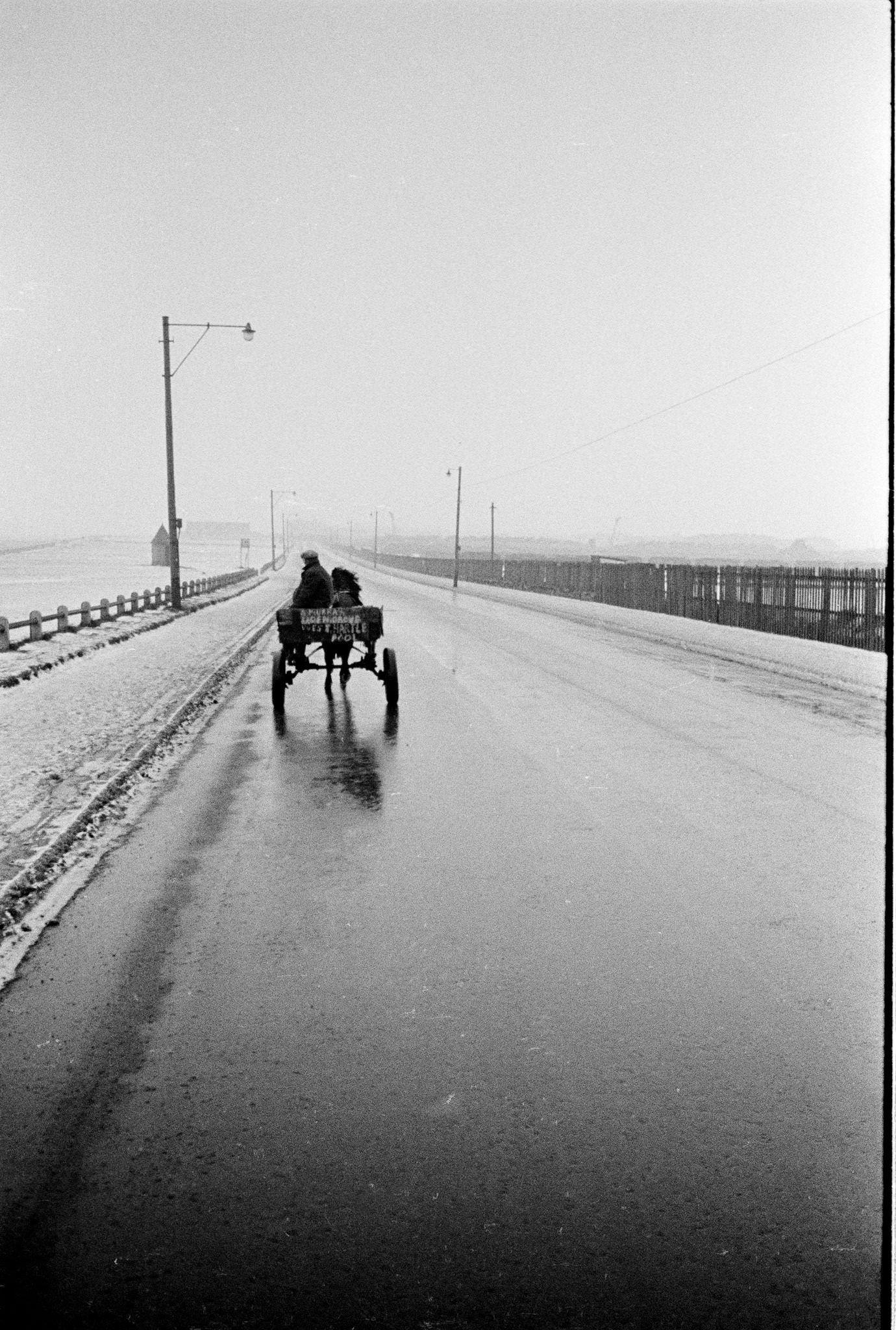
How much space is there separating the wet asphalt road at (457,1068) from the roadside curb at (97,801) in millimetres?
330

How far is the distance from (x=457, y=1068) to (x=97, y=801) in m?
4.75

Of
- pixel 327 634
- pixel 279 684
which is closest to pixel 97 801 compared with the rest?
pixel 279 684

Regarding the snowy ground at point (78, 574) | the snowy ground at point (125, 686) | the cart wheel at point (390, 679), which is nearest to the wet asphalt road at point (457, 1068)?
the snowy ground at point (125, 686)

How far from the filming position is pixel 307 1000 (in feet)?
14.7

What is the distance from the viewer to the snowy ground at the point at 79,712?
7.56m

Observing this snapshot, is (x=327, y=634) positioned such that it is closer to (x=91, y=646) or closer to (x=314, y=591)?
(x=314, y=591)

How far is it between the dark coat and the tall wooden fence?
604cm

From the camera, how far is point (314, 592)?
42.4 ft

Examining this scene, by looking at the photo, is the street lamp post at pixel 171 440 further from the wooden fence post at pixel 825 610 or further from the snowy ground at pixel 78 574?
the wooden fence post at pixel 825 610

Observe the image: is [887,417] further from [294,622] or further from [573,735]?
[294,622]

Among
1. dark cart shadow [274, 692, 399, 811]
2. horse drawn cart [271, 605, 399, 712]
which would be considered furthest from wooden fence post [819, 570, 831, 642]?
dark cart shadow [274, 692, 399, 811]

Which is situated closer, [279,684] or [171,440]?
[279,684]

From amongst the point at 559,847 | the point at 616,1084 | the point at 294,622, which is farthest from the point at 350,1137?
the point at 294,622

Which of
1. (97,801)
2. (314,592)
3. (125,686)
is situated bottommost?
(97,801)
